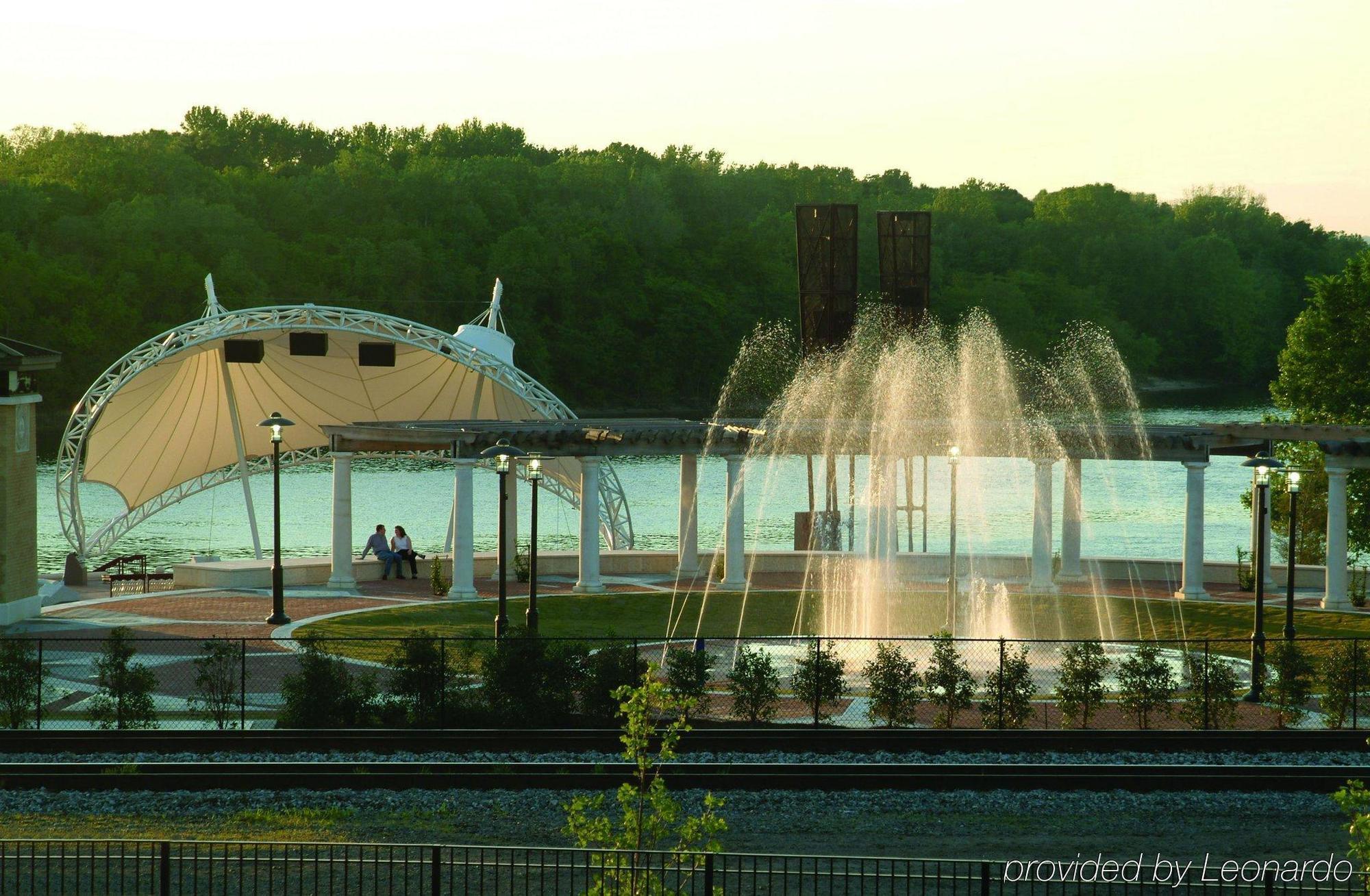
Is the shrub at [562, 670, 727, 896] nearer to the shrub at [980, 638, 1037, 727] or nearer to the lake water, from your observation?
the shrub at [980, 638, 1037, 727]

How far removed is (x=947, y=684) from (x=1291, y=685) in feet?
16.5

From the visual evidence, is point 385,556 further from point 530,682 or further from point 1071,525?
point 530,682

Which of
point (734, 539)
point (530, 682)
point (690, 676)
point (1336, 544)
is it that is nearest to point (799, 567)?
point (734, 539)

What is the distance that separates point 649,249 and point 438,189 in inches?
640

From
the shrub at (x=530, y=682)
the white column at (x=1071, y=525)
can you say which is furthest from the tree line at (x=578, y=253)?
the shrub at (x=530, y=682)

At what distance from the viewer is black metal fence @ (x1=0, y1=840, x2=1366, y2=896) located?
15180mm

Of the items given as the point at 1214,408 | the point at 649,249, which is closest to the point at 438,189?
the point at 649,249

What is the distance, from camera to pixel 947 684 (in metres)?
22.1

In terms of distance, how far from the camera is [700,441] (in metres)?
35.9

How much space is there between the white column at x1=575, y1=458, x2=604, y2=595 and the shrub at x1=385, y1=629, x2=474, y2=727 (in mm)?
13108

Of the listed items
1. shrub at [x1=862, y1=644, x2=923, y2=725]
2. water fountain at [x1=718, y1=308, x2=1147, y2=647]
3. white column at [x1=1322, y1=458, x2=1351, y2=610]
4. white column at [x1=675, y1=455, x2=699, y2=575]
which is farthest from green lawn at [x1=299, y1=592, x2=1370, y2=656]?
shrub at [x1=862, y1=644, x2=923, y2=725]

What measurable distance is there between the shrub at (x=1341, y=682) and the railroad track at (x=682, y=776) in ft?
9.06

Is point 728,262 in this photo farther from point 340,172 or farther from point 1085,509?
point 1085,509

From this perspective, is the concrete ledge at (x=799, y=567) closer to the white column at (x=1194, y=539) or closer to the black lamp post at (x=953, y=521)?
the white column at (x=1194, y=539)
